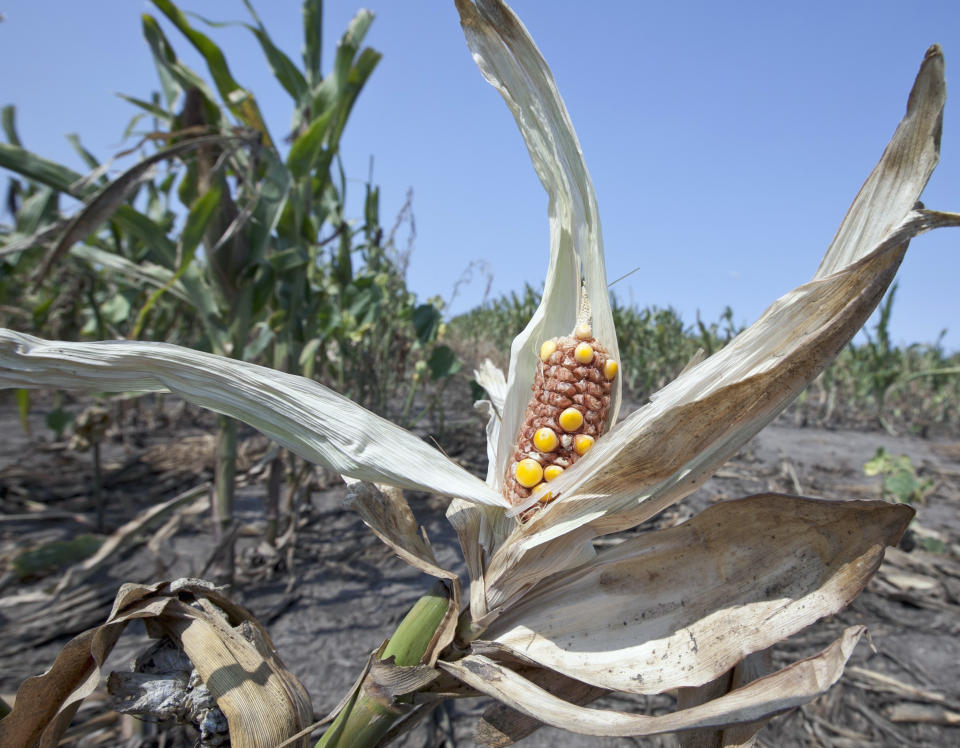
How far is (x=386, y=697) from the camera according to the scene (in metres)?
0.45

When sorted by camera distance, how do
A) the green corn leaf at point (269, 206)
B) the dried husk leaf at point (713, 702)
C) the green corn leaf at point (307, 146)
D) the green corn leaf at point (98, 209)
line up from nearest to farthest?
the dried husk leaf at point (713, 702)
the green corn leaf at point (98, 209)
the green corn leaf at point (269, 206)
the green corn leaf at point (307, 146)

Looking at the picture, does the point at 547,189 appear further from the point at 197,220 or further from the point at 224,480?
the point at 224,480

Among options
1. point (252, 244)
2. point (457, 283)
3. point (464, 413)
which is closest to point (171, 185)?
point (252, 244)

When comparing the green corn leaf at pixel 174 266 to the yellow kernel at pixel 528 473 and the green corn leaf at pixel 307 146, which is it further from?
the yellow kernel at pixel 528 473

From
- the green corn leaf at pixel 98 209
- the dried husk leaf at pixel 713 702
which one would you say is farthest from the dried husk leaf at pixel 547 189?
the green corn leaf at pixel 98 209

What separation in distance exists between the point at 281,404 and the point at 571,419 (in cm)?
32

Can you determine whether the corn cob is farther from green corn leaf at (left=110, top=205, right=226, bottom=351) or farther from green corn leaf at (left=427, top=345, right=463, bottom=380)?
green corn leaf at (left=427, top=345, right=463, bottom=380)

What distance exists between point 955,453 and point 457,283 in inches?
294

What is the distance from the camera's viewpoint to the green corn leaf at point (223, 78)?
182cm

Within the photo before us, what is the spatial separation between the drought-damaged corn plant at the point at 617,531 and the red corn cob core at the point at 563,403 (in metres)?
0.05

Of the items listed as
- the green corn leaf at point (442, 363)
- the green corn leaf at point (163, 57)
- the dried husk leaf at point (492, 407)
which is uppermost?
the green corn leaf at point (163, 57)

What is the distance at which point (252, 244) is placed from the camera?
176 centimetres

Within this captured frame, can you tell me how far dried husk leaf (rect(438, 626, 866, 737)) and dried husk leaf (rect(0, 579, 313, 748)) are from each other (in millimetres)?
178

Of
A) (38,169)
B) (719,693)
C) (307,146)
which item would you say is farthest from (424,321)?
(719,693)
